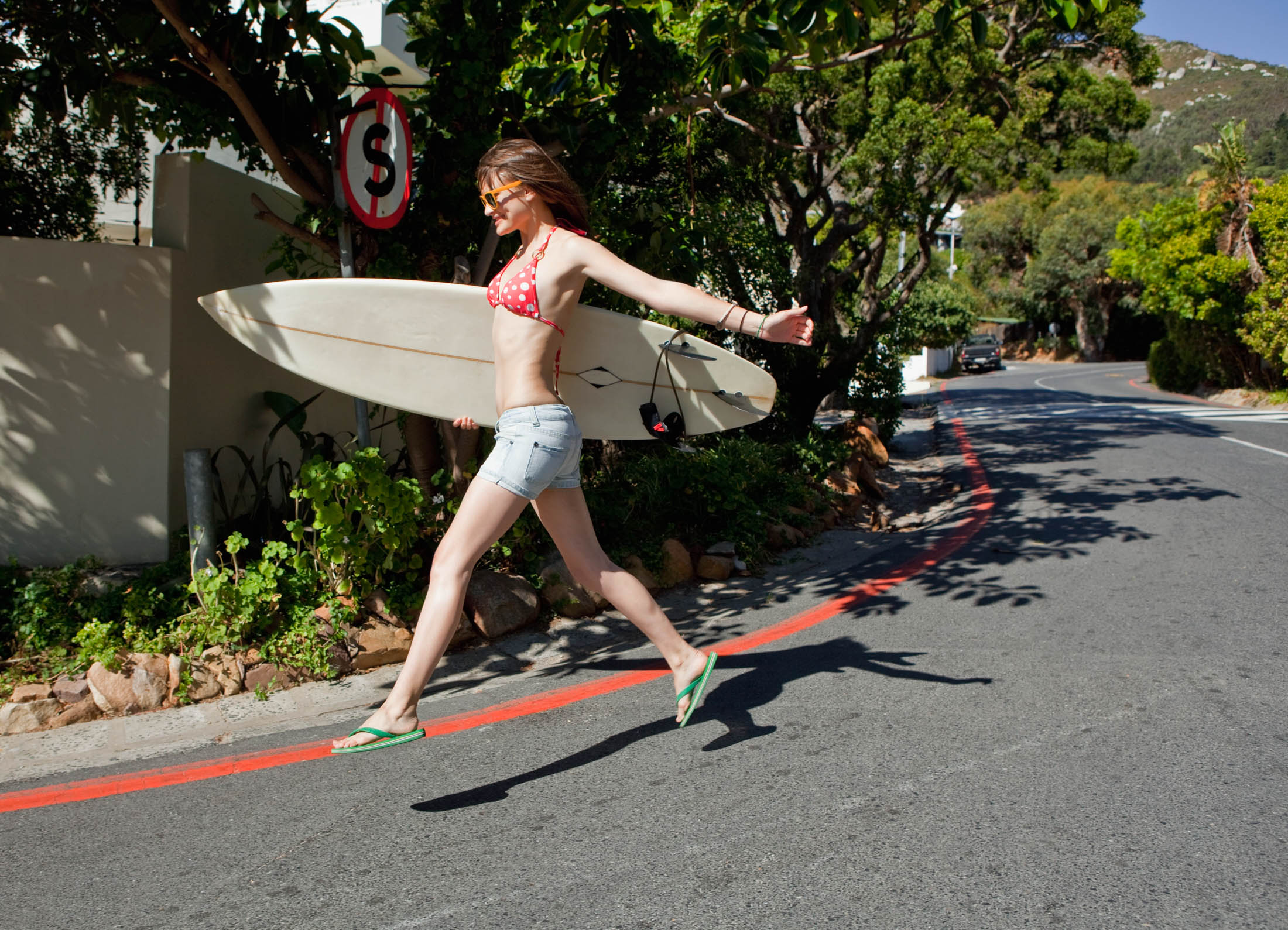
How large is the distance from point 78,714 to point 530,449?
2372 mm

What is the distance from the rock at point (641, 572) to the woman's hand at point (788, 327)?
2795 mm

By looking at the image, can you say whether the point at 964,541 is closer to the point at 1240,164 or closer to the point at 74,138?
the point at 74,138

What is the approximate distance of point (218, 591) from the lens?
14.5 feet

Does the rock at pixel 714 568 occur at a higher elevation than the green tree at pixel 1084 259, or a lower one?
lower

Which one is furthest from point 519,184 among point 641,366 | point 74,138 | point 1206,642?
point 74,138

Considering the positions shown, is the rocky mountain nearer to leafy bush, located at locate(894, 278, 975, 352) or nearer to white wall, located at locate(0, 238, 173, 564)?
leafy bush, located at locate(894, 278, 975, 352)

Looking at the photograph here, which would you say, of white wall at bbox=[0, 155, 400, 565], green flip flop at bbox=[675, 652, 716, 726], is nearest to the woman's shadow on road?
green flip flop at bbox=[675, 652, 716, 726]

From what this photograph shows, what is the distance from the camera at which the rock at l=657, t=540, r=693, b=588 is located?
5.82 m

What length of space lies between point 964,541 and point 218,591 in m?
5.01

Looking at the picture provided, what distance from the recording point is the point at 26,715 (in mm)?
3914

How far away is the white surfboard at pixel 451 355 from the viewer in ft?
13.4

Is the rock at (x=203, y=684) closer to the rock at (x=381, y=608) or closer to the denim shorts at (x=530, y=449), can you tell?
the rock at (x=381, y=608)

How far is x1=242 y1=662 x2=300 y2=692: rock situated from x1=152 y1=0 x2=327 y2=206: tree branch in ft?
7.79

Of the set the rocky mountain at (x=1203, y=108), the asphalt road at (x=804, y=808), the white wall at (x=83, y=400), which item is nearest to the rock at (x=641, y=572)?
the asphalt road at (x=804, y=808)
